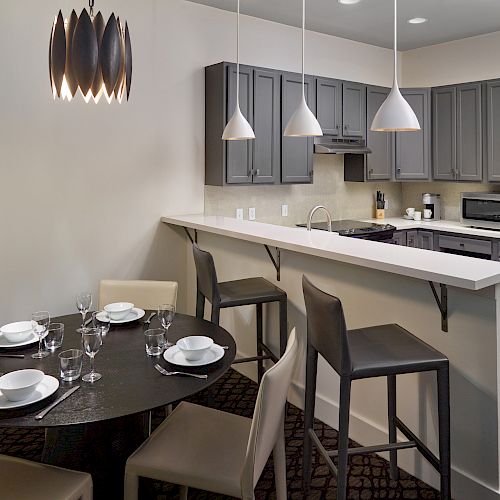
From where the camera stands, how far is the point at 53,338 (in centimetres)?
208

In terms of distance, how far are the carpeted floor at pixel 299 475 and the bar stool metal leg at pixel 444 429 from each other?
0.40m

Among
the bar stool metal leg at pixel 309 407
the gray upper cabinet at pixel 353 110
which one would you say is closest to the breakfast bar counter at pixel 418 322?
the bar stool metal leg at pixel 309 407

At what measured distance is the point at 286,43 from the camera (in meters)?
4.78

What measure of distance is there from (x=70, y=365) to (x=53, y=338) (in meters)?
0.31

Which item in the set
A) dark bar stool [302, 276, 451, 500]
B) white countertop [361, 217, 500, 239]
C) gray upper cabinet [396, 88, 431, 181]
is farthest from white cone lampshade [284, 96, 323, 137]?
gray upper cabinet [396, 88, 431, 181]

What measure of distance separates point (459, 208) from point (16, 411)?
493 centimetres

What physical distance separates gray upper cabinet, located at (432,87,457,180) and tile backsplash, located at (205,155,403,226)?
2.29ft

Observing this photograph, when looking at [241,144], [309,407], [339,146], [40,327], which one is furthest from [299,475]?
[339,146]

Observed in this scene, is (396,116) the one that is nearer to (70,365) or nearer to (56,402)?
(70,365)

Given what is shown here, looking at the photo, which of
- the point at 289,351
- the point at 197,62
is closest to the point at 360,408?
the point at 289,351

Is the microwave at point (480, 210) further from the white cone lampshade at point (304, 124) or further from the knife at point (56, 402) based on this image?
the knife at point (56, 402)

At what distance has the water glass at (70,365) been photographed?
1.82m

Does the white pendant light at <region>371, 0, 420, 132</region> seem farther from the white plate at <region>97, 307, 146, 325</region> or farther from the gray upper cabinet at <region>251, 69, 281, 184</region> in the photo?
the gray upper cabinet at <region>251, 69, 281, 184</region>

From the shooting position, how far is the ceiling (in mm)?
4203
